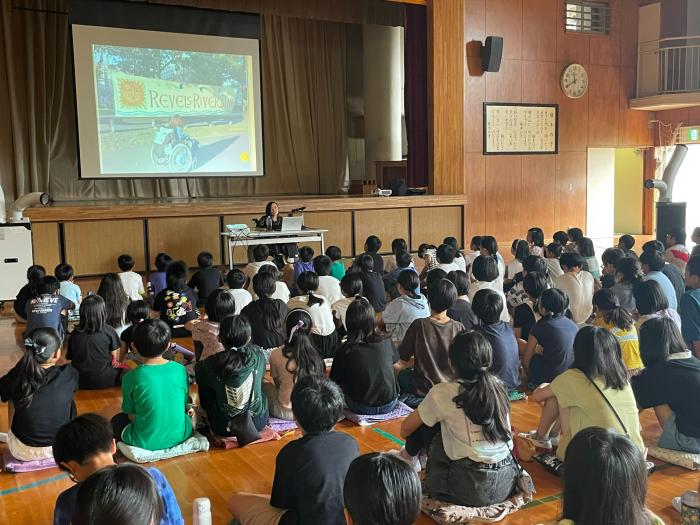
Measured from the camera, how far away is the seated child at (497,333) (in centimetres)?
405

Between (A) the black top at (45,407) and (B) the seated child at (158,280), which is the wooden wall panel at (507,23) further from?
(A) the black top at (45,407)

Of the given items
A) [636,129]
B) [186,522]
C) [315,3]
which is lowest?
[186,522]

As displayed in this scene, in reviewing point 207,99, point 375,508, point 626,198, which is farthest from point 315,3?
point 375,508

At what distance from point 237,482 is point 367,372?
0.97 meters

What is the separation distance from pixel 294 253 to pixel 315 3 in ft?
14.4

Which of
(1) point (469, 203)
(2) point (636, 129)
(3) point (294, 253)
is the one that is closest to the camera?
(3) point (294, 253)

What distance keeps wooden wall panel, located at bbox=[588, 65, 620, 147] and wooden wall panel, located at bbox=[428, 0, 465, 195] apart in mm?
3000

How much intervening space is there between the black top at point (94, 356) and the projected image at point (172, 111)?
20.4 feet

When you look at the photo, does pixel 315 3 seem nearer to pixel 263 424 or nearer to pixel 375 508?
pixel 263 424

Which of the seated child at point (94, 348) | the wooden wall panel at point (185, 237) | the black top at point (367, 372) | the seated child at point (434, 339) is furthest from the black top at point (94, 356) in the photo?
the wooden wall panel at point (185, 237)

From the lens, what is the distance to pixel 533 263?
5.68 m

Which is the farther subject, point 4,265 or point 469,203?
point 469,203

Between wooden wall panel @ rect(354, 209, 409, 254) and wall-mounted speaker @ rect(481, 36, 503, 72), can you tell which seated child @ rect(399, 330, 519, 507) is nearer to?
wooden wall panel @ rect(354, 209, 409, 254)

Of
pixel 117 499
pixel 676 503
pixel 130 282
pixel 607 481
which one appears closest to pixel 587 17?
pixel 130 282
